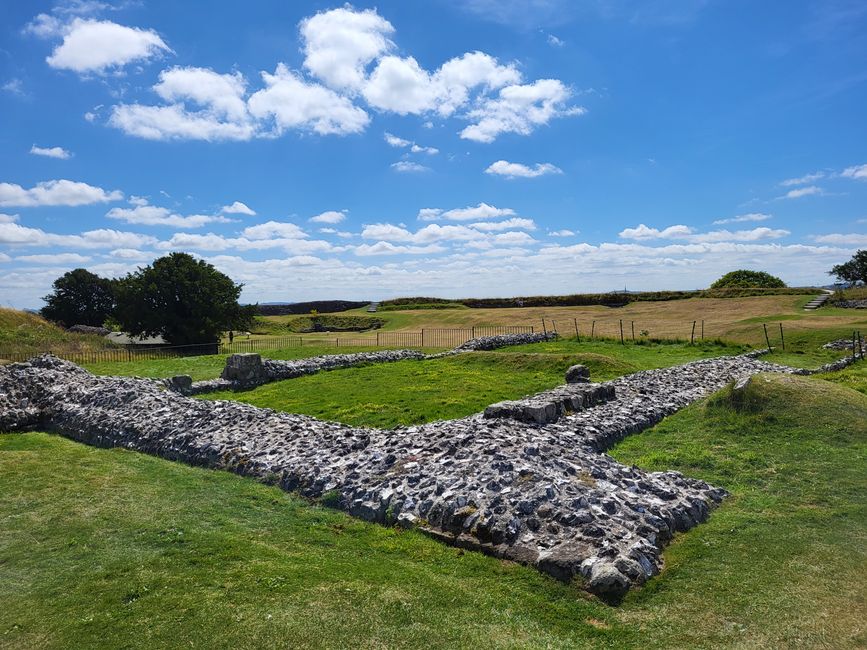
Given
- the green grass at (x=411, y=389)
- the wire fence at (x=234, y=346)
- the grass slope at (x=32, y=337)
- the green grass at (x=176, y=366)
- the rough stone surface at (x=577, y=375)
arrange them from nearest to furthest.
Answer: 1. the green grass at (x=411, y=389)
2. the rough stone surface at (x=577, y=375)
3. the green grass at (x=176, y=366)
4. the wire fence at (x=234, y=346)
5. the grass slope at (x=32, y=337)

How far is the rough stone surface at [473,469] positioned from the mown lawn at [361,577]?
1.22 ft

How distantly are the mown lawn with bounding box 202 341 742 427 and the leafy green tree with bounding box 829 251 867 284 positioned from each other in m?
66.0

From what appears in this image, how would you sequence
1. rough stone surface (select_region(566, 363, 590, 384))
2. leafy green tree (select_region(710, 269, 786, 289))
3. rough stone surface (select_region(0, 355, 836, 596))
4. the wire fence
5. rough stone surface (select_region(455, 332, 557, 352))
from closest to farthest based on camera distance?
rough stone surface (select_region(0, 355, 836, 596)) < rough stone surface (select_region(566, 363, 590, 384)) < the wire fence < rough stone surface (select_region(455, 332, 557, 352)) < leafy green tree (select_region(710, 269, 786, 289))

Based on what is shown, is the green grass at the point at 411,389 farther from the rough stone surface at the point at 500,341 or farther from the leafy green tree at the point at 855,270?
the leafy green tree at the point at 855,270

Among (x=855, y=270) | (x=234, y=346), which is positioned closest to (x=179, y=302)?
(x=234, y=346)

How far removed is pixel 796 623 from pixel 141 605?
24.4 feet

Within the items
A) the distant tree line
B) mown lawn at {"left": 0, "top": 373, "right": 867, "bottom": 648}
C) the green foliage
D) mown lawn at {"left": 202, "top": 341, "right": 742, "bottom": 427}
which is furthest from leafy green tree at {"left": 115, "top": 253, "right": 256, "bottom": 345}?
mown lawn at {"left": 0, "top": 373, "right": 867, "bottom": 648}

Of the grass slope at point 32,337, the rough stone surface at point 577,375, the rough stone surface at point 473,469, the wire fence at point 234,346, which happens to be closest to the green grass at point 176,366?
the wire fence at point 234,346

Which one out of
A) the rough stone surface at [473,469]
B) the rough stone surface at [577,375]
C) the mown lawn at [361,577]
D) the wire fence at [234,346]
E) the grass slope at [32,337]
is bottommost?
the mown lawn at [361,577]

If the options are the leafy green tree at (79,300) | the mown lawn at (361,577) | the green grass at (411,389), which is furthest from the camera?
the leafy green tree at (79,300)

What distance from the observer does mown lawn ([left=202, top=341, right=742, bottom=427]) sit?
59.4 ft

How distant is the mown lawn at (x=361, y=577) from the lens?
605cm

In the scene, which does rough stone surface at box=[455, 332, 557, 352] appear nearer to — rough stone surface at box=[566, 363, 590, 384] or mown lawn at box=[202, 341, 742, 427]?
mown lawn at box=[202, 341, 742, 427]

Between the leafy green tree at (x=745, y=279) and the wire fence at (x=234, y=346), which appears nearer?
the wire fence at (x=234, y=346)
